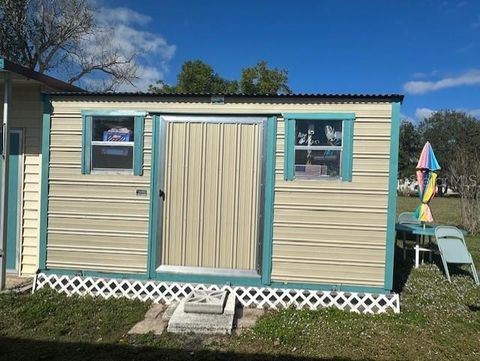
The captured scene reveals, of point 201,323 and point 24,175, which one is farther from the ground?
point 24,175

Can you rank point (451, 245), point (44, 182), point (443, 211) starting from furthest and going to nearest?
point (443, 211) < point (451, 245) < point (44, 182)

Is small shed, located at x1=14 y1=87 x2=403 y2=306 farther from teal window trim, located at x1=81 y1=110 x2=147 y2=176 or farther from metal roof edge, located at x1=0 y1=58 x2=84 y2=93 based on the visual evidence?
metal roof edge, located at x1=0 y1=58 x2=84 y2=93

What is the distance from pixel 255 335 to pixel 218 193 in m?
1.78

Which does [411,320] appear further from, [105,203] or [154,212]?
[105,203]

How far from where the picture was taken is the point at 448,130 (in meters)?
45.4

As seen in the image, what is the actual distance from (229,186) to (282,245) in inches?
37.6

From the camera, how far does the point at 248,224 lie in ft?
17.4

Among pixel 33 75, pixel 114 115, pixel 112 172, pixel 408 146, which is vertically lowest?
pixel 112 172

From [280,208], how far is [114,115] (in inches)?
92.9

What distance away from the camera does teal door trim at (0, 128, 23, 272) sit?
20.2 feet

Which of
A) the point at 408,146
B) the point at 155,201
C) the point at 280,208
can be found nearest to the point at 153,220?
the point at 155,201

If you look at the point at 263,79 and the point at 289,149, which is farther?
the point at 263,79

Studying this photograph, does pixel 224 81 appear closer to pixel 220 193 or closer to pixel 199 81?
pixel 199 81

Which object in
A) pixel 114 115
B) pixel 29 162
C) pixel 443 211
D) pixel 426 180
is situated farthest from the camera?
pixel 443 211
